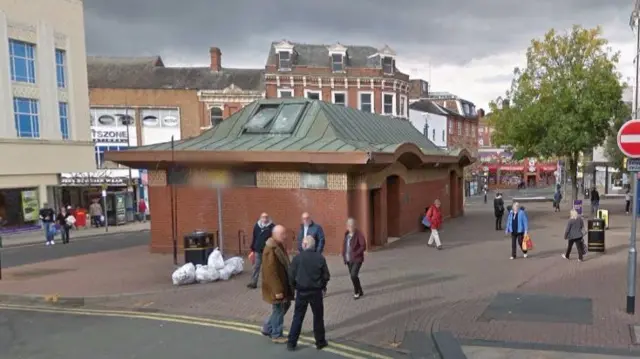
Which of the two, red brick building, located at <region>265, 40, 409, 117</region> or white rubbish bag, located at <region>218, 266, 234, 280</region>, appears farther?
red brick building, located at <region>265, 40, 409, 117</region>

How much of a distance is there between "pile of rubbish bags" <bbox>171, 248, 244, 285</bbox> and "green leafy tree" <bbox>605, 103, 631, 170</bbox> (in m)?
19.7

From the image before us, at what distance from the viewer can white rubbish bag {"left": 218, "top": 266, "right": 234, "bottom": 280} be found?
10.5 m

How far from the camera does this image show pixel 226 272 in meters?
10.5

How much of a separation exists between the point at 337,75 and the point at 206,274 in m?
30.1

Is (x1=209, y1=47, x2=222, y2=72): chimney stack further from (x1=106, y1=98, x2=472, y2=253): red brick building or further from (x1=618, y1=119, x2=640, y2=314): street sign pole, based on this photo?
(x1=618, y1=119, x2=640, y2=314): street sign pole

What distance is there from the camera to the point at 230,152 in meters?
13.7

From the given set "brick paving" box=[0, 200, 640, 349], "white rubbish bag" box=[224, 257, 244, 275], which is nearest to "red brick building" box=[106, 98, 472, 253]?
"brick paving" box=[0, 200, 640, 349]

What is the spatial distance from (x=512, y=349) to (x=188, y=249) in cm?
768

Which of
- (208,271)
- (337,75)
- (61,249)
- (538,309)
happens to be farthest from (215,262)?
(337,75)

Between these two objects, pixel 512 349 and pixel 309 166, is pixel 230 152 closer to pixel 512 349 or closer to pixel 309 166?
pixel 309 166

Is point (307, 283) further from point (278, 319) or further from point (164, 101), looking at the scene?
point (164, 101)

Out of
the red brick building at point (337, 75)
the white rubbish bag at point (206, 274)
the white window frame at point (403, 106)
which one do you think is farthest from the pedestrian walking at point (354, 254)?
the white window frame at point (403, 106)

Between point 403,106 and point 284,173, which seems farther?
point 403,106

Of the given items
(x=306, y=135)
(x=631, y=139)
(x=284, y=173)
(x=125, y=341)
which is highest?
(x=306, y=135)
